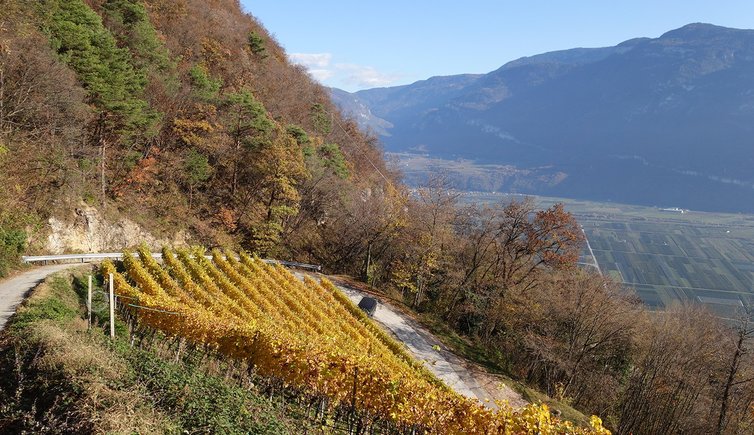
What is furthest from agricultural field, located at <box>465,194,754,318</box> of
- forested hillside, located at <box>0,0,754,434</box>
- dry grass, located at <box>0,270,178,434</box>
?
dry grass, located at <box>0,270,178,434</box>

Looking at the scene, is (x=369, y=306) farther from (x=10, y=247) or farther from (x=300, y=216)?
(x=10, y=247)

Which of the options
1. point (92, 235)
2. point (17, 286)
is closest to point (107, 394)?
point (17, 286)

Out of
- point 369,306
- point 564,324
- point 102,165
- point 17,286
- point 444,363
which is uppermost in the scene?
point 102,165

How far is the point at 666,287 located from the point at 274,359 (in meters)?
91.6

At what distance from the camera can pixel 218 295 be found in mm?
22500

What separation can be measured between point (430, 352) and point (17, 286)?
2023 cm

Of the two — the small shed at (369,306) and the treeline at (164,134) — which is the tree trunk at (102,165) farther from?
the small shed at (369,306)

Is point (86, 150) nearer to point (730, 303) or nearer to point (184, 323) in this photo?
point (184, 323)

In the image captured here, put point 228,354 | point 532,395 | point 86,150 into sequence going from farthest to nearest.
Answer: point 86,150 → point 532,395 → point 228,354

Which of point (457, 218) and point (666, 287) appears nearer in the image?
point (457, 218)

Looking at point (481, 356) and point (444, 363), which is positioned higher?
point (444, 363)

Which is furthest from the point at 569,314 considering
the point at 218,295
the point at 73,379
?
the point at 73,379

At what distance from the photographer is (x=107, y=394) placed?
25.3 ft

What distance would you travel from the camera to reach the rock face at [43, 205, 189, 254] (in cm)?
2484
